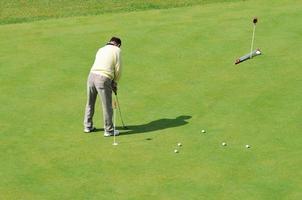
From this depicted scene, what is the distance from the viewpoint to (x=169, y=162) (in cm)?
1612

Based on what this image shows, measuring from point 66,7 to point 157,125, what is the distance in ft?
42.3

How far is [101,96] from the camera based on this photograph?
17594 mm

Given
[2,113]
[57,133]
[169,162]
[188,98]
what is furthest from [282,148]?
[2,113]

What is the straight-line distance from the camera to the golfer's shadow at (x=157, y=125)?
1806cm

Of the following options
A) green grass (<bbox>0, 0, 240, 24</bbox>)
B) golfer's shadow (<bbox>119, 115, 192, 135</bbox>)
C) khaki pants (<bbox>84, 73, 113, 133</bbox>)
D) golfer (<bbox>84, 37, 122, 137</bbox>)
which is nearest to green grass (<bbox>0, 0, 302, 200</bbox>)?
golfer's shadow (<bbox>119, 115, 192, 135</bbox>)

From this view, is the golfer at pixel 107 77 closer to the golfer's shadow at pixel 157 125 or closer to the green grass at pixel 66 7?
the golfer's shadow at pixel 157 125

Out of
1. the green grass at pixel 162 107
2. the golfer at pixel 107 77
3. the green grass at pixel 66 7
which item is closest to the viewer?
the green grass at pixel 162 107

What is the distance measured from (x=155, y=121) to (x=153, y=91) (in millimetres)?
1827

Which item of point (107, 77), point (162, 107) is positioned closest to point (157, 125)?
point (162, 107)

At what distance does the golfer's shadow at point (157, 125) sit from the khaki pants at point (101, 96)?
22.9 inches

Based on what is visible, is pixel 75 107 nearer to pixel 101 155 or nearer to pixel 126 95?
pixel 126 95

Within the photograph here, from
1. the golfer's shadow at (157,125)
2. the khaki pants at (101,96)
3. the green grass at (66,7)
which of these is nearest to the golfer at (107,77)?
the khaki pants at (101,96)

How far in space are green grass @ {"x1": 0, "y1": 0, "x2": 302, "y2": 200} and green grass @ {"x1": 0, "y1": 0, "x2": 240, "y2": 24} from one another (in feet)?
3.65

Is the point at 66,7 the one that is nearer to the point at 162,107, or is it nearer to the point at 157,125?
the point at 162,107
